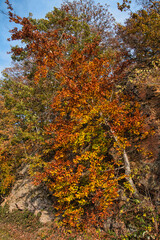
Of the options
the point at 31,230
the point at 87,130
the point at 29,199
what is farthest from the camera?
the point at 29,199

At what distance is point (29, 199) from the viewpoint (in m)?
11.4

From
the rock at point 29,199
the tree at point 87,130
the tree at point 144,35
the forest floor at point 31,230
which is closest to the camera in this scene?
the tree at point 87,130

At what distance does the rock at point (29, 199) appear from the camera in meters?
10.1

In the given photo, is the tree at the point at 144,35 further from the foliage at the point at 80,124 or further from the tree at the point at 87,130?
the tree at the point at 87,130

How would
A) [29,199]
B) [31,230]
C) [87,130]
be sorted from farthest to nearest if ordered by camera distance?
[29,199] → [31,230] → [87,130]

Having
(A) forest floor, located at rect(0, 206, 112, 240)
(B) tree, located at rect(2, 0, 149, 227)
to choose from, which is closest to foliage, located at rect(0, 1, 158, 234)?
(B) tree, located at rect(2, 0, 149, 227)

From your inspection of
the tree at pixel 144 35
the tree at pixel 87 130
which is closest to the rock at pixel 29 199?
the tree at pixel 87 130

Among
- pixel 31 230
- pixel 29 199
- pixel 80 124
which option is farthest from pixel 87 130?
pixel 29 199

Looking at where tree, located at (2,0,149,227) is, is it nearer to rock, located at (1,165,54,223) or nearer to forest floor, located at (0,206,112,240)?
forest floor, located at (0,206,112,240)

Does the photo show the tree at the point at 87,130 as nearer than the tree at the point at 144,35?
Yes

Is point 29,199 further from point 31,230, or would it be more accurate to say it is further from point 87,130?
point 87,130

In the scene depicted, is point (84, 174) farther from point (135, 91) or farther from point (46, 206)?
point (135, 91)

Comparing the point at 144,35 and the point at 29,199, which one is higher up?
the point at 144,35

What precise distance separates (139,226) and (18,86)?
12686mm
